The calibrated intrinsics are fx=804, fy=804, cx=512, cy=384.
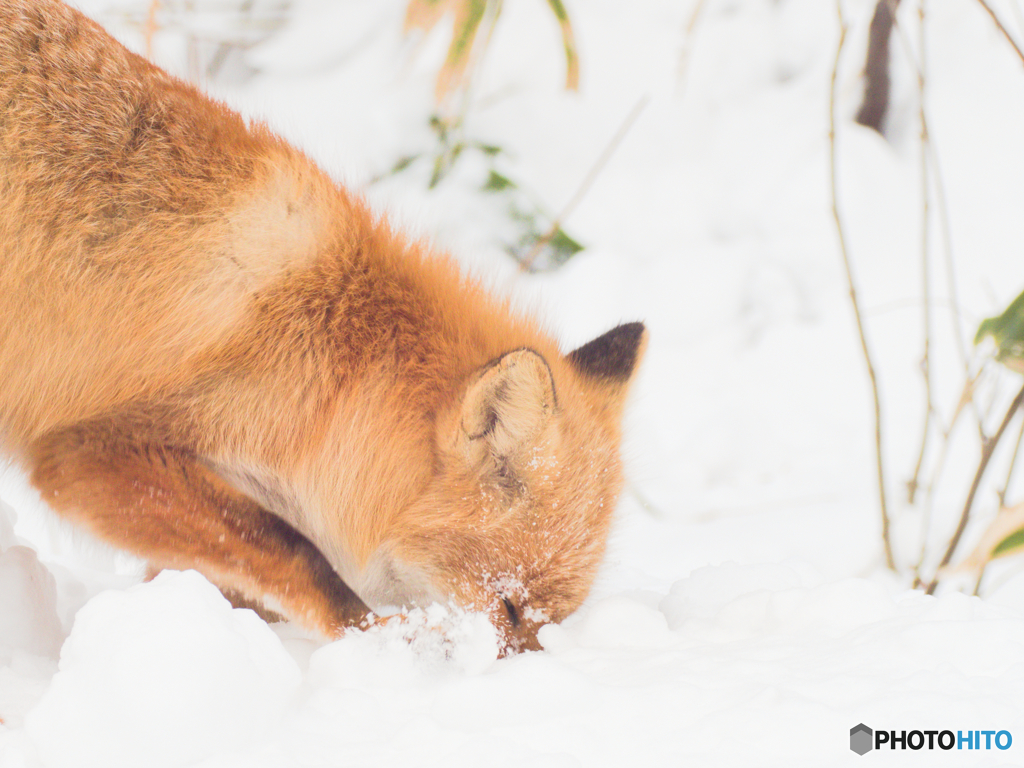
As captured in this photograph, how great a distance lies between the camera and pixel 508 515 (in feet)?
5.50

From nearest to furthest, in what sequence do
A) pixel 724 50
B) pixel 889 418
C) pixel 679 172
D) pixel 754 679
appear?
pixel 754 679, pixel 889 418, pixel 679 172, pixel 724 50

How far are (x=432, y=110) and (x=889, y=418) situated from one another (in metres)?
3.11

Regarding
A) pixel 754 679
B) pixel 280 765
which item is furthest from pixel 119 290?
pixel 754 679

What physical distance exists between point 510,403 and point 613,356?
551 mm

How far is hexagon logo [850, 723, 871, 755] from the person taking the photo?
3.59ft

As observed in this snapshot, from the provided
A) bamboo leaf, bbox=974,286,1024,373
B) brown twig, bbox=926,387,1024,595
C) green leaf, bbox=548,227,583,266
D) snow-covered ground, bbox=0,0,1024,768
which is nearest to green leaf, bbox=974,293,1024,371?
bamboo leaf, bbox=974,286,1024,373

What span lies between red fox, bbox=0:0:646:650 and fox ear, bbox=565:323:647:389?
249mm

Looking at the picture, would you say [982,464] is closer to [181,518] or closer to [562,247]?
[181,518]

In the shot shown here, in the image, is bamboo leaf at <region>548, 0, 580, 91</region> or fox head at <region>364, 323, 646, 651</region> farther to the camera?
bamboo leaf at <region>548, 0, 580, 91</region>

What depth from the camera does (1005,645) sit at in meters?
1.32

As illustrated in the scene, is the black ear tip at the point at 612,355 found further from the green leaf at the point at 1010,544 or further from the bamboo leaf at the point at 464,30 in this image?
the bamboo leaf at the point at 464,30

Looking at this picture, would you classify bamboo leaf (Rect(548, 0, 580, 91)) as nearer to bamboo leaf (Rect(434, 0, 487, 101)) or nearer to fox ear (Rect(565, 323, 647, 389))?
bamboo leaf (Rect(434, 0, 487, 101))

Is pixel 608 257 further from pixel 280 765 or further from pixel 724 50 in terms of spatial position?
pixel 280 765

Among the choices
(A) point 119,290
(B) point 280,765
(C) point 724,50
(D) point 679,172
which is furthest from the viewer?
(C) point 724,50
